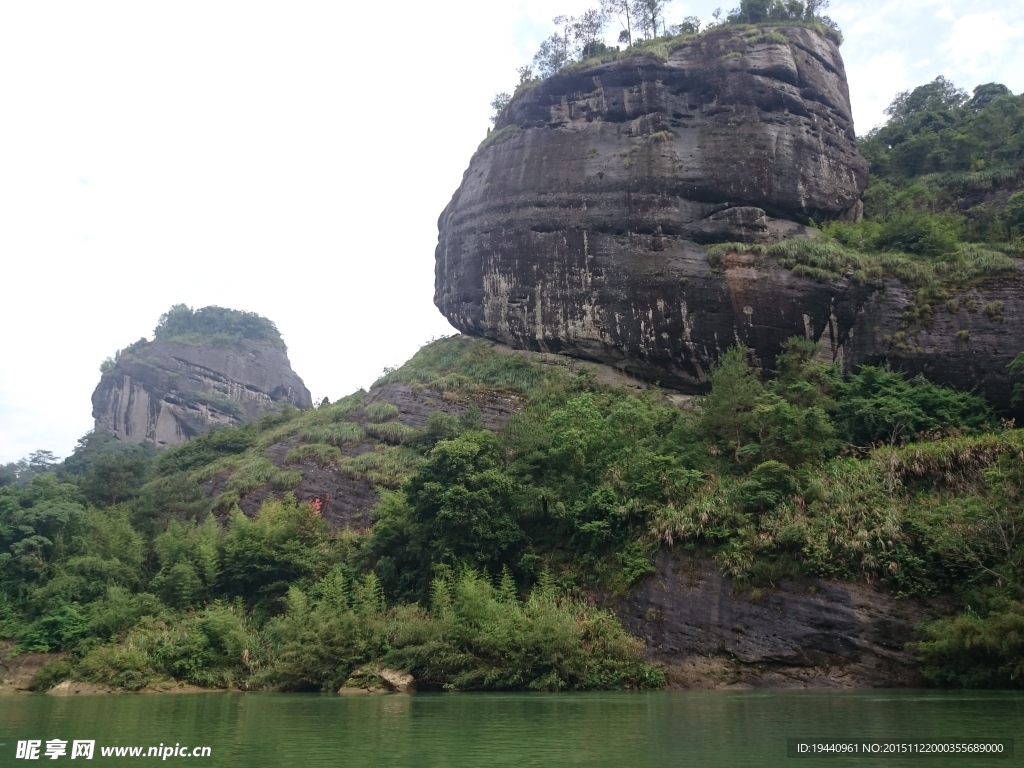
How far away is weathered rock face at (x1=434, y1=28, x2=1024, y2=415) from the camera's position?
33719 millimetres

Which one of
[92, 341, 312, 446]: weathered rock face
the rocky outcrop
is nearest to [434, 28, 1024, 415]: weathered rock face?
the rocky outcrop

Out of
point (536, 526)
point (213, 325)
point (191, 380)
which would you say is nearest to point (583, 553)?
point (536, 526)

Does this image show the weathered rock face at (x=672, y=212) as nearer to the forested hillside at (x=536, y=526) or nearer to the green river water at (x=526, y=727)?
the forested hillside at (x=536, y=526)

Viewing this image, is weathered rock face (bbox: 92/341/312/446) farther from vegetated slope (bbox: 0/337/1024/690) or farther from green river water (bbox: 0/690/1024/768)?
green river water (bbox: 0/690/1024/768)

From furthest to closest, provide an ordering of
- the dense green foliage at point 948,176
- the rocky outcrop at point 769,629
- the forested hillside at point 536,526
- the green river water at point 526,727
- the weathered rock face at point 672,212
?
1. the dense green foliage at point 948,176
2. the weathered rock face at point 672,212
3. the forested hillside at point 536,526
4. the rocky outcrop at point 769,629
5. the green river water at point 526,727

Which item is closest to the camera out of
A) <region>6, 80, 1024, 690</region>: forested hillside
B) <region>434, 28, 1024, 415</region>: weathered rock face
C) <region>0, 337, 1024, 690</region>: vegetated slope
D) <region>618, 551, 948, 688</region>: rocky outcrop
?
<region>618, 551, 948, 688</region>: rocky outcrop

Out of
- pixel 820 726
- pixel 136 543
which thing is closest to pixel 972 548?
pixel 820 726

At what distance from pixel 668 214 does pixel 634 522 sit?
16927 millimetres

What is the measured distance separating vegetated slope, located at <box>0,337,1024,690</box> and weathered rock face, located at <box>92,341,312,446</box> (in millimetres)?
38567

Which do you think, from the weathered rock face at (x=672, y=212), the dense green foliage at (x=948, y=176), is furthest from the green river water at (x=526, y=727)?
the dense green foliage at (x=948, y=176)

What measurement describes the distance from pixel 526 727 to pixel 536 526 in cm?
1410

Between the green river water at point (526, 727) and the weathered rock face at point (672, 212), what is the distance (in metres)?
17.9

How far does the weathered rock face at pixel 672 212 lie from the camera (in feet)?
111

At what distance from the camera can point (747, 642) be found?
70.4 ft
